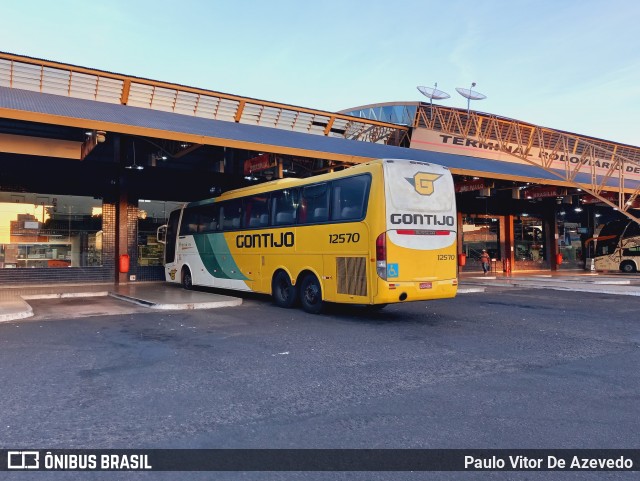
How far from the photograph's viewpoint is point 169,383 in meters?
5.53

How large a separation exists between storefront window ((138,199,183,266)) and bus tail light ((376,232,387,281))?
14.1 meters

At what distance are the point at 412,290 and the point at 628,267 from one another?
2880 cm

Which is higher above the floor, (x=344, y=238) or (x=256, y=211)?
(x=256, y=211)

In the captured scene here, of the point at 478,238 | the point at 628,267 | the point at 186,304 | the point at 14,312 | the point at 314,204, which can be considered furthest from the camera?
the point at 628,267

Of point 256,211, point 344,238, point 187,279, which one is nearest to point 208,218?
point 187,279

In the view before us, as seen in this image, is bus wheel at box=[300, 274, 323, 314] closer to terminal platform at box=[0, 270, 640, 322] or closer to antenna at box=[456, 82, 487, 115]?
terminal platform at box=[0, 270, 640, 322]

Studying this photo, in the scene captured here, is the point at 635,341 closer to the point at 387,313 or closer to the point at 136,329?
the point at 387,313

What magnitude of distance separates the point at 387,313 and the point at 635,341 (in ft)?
17.2

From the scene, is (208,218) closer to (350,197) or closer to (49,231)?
(350,197)

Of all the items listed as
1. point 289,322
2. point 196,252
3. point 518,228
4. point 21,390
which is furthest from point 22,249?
point 518,228

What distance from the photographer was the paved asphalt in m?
3.92

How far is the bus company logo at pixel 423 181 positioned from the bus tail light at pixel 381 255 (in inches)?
55.9

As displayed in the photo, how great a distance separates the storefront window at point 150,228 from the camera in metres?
21.4

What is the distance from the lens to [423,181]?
10570mm
